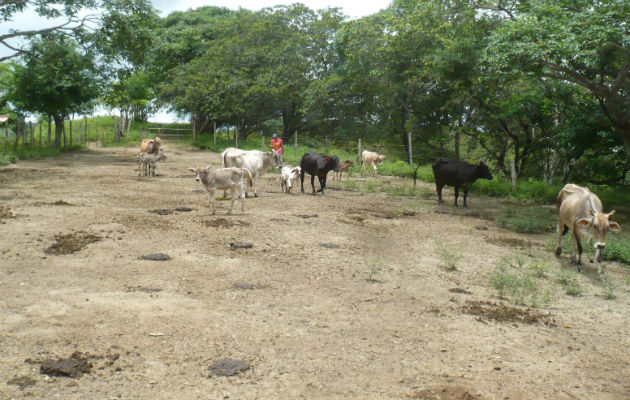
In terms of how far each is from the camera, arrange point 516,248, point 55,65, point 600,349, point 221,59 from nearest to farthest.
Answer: point 600,349, point 516,248, point 55,65, point 221,59

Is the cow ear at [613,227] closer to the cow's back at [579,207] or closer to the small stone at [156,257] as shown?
the cow's back at [579,207]

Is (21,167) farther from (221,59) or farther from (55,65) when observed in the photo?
(221,59)

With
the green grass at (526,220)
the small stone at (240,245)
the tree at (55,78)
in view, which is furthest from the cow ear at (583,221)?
the tree at (55,78)

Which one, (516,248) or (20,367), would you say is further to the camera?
(516,248)

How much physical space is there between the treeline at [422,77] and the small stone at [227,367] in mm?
10066

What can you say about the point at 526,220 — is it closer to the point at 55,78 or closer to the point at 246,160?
the point at 246,160

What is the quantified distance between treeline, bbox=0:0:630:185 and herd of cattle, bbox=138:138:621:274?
9.03ft

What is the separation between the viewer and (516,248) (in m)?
10.6

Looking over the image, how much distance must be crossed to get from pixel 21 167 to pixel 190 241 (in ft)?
45.9

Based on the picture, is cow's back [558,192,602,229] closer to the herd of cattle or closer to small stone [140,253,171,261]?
the herd of cattle

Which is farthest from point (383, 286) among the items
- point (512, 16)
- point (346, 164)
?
point (346, 164)

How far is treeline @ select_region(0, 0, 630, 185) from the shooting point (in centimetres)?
1281

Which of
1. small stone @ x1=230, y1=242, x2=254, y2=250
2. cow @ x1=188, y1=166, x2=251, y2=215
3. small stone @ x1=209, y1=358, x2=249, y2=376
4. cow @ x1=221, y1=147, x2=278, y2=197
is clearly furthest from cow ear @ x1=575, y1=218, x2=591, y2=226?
cow @ x1=221, y1=147, x2=278, y2=197

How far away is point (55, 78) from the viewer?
24.5 m
